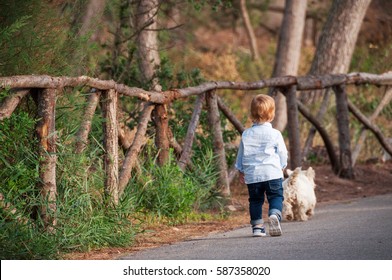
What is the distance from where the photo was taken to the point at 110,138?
334 inches

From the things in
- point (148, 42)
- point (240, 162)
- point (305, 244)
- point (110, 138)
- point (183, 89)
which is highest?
point (148, 42)

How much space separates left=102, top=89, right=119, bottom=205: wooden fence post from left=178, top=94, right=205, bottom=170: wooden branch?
1.72 m

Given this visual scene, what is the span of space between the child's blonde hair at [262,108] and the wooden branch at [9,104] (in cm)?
226

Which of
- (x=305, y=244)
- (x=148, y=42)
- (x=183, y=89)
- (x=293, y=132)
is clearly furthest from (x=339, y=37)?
(x=305, y=244)

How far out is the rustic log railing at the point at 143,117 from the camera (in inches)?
287

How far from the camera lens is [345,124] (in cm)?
1348

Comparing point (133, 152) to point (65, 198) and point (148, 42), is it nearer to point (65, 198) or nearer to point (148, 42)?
point (65, 198)

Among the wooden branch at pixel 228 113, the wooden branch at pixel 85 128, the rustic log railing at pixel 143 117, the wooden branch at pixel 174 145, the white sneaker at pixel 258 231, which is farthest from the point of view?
the wooden branch at pixel 228 113

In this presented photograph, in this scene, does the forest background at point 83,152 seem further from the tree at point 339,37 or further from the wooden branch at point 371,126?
the tree at point 339,37

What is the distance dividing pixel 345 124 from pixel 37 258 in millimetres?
7501

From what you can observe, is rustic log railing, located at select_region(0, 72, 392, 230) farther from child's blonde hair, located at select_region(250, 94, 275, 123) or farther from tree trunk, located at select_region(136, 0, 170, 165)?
tree trunk, located at select_region(136, 0, 170, 165)

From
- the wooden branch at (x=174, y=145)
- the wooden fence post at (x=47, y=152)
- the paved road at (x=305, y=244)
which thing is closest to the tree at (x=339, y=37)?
the wooden branch at (x=174, y=145)

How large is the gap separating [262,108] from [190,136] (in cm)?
209
